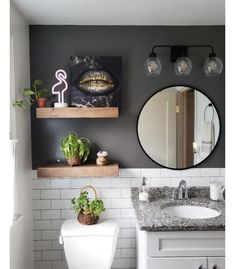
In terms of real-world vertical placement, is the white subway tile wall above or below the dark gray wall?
below

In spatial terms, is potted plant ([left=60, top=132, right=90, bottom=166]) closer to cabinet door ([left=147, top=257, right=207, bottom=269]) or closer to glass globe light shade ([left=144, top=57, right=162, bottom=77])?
glass globe light shade ([left=144, top=57, right=162, bottom=77])

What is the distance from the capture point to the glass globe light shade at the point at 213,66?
7.68 feet

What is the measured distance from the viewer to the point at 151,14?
2.25 m

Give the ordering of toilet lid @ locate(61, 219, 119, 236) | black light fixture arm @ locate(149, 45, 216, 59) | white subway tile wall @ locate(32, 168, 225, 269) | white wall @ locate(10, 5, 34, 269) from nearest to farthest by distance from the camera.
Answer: white wall @ locate(10, 5, 34, 269)
toilet lid @ locate(61, 219, 119, 236)
black light fixture arm @ locate(149, 45, 216, 59)
white subway tile wall @ locate(32, 168, 225, 269)

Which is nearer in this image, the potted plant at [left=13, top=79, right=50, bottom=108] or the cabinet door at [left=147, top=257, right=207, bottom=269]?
the cabinet door at [left=147, top=257, right=207, bottom=269]

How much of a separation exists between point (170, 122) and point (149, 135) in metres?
0.21

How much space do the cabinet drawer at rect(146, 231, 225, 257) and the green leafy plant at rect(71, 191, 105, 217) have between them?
21.8 inches

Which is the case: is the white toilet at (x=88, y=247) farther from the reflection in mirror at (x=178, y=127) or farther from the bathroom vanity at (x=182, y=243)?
the reflection in mirror at (x=178, y=127)

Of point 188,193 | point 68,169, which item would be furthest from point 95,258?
point 188,193

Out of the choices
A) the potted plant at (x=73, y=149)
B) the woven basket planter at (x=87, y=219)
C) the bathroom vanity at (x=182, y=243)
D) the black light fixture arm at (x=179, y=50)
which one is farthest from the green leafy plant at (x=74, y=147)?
the black light fixture arm at (x=179, y=50)

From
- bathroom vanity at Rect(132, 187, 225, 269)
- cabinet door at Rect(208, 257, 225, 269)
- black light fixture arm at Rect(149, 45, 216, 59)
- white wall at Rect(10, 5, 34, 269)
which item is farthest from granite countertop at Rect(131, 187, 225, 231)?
black light fixture arm at Rect(149, 45, 216, 59)

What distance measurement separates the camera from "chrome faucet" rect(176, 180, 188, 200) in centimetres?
244

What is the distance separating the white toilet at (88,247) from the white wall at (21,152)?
313mm

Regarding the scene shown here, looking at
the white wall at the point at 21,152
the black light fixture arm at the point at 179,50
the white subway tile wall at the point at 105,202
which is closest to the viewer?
the white wall at the point at 21,152
